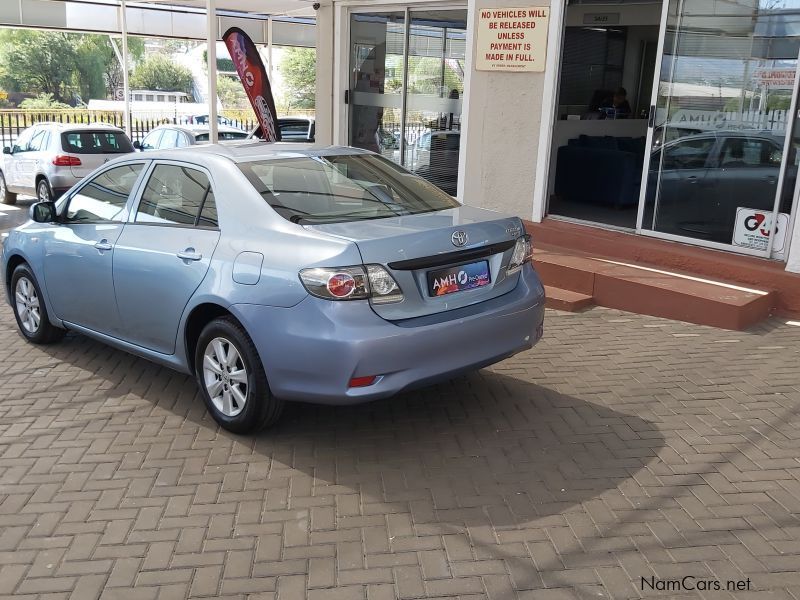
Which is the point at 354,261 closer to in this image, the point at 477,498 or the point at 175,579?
the point at 477,498

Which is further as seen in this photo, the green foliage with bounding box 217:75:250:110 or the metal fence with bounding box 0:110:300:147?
the green foliage with bounding box 217:75:250:110

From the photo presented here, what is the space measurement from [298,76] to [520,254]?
85.3 meters

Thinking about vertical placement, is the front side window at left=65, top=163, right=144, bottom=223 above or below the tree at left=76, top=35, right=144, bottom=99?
below

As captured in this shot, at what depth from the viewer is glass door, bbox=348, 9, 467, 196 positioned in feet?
33.2

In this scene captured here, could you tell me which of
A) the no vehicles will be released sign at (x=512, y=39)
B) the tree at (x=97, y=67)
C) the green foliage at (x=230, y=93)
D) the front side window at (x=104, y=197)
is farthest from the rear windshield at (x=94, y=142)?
the green foliage at (x=230, y=93)

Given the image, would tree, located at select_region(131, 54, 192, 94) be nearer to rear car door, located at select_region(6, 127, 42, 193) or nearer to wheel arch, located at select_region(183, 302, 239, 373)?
rear car door, located at select_region(6, 127, 42, 193)

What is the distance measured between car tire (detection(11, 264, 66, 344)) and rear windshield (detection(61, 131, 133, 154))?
776 cm

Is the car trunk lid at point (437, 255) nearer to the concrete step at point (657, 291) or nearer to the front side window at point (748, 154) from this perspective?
the concrete step at point (657, 291)

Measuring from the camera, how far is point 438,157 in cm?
1054

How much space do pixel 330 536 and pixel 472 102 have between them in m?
6.99

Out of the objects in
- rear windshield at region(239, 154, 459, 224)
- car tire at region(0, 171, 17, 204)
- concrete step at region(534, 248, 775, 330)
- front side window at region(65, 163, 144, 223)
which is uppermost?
rear windshield at region(239, 154, 459, 224)

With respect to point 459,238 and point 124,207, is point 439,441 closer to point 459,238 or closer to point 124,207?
point 459,238

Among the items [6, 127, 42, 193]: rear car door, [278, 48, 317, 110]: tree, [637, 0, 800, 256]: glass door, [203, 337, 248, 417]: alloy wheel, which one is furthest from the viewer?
[278, 48, 317, 110]: tree

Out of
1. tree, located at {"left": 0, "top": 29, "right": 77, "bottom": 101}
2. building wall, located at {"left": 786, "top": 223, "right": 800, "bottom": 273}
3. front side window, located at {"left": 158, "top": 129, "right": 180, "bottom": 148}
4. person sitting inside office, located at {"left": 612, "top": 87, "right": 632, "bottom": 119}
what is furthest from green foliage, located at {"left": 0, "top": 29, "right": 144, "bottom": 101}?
building wall, located at {"left": 786, "top": 223, "right": 800, "bottom": 273}
